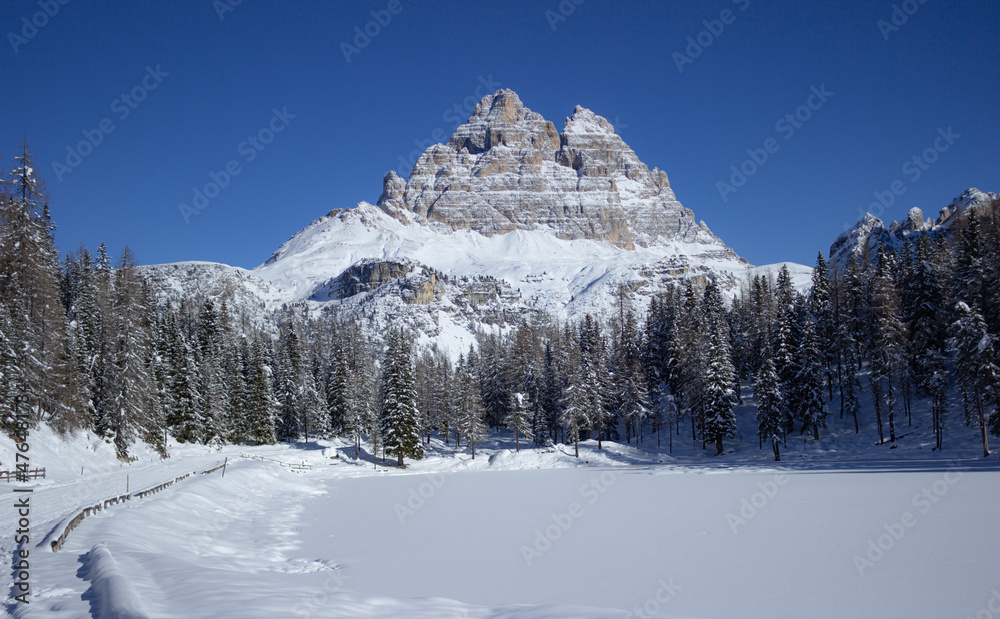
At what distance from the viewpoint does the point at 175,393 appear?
49281mm

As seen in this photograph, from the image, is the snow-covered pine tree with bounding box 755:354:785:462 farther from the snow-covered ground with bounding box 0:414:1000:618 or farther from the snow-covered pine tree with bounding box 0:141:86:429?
the snow-covered pine tree with bounding box 0:141:86:429

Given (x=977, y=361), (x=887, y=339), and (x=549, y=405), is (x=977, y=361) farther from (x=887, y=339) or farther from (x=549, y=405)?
(x=549, y=405)

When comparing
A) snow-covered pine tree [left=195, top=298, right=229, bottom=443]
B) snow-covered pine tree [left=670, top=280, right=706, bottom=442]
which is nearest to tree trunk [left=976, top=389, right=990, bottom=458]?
snow-covered pine tree [left=670, top=280, right=706, bottom=442]

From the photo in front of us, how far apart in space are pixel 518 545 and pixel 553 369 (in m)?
56.3

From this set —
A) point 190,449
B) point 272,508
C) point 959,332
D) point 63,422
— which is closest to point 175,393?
point 190,449

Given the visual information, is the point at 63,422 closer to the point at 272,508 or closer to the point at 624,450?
the point at 272,508

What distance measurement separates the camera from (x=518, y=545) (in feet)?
51.5

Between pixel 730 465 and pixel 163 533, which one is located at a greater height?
pixel 163 533

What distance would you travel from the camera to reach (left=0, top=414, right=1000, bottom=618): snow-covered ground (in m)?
8.91

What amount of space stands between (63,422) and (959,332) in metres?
56.2

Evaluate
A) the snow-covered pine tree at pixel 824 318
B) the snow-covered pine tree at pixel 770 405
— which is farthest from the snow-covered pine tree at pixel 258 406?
the snow-covered pine tree at pixel 824 318

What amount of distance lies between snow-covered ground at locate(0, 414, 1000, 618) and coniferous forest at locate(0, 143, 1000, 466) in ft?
16.1

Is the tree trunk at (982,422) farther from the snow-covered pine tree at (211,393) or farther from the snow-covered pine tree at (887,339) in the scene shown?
the snow-covered pine tree at (211,393)

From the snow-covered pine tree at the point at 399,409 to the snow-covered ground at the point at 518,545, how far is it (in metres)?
16.7
